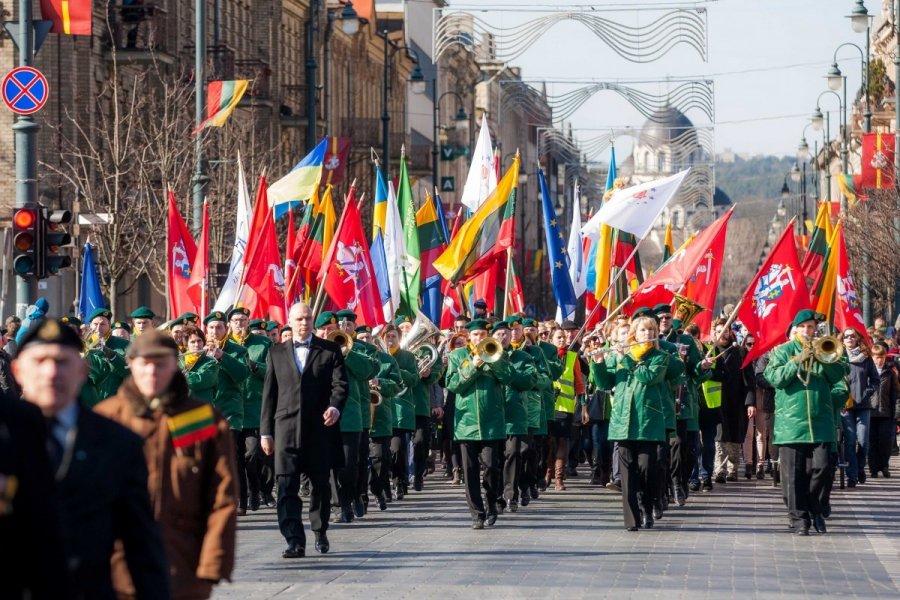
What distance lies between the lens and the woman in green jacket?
52.4 feet

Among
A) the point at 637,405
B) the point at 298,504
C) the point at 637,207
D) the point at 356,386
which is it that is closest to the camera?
the point at 298,504

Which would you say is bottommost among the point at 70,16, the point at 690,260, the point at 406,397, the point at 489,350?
the point at 406,397

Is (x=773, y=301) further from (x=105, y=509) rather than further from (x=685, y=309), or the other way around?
(x=105, y=509)

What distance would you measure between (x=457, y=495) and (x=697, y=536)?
510 cm

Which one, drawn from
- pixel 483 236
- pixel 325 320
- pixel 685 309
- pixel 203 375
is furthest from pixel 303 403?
pixel 483 236

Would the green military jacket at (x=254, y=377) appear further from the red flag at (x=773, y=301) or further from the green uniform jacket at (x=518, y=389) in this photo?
the red flag at (x=773, y=301)

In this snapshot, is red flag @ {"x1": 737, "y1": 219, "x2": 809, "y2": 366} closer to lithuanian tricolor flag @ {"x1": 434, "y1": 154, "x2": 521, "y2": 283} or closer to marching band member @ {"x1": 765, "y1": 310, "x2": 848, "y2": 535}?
marching band member @ {"x1": 765, "y1": 310, "x2": 848, "y2": 535}

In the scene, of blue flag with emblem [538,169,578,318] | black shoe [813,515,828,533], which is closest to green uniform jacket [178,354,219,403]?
black shoe [813,515,828,533]

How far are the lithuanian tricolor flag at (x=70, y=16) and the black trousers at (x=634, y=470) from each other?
7.94m

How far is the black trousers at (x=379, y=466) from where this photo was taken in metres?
18.8

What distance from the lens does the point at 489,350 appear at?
16547mm

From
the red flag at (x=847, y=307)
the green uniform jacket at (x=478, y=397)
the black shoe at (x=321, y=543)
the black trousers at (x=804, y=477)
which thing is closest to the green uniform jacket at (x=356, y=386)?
the green uniform jacket at (x=478, y=397)

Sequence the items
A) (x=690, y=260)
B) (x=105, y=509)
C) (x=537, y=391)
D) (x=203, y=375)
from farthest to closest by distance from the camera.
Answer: (x=690, y=260)
(x=537, y=391)
(x=203, y=375)
(x=105, y=509)

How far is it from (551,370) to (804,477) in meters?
4.72
